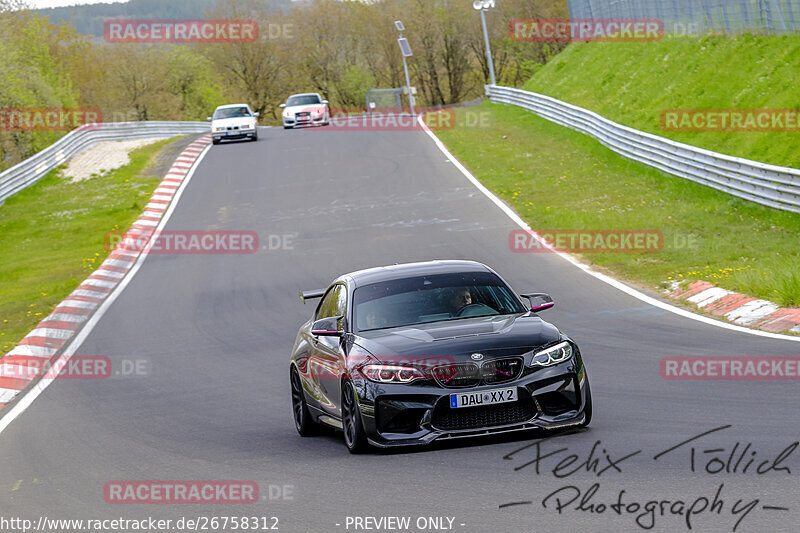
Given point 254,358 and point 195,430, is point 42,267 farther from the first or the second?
point 195,430

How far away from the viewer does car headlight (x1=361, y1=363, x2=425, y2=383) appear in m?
7.95

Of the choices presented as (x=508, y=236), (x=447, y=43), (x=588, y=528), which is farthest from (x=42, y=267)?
(x=447, y=43)

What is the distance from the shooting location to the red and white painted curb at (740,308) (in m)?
12.6

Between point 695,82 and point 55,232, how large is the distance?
1880 centimetres

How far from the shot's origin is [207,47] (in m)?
109

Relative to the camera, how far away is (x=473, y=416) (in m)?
7.90

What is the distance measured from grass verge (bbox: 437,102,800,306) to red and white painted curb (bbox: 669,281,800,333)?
0.23 meters

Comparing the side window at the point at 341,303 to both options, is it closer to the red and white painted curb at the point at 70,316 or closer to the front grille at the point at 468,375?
the front grille at the point at 468,375

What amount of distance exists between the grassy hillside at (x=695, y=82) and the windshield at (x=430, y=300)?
14926 mm

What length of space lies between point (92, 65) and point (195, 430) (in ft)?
360

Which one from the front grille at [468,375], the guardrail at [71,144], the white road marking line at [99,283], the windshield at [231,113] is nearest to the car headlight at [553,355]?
the front grille at [468,375]

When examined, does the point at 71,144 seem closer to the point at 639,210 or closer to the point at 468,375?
the point at 639,210

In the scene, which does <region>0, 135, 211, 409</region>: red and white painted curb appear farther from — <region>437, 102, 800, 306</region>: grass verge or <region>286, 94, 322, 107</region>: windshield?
<region>286, 94, 322, 107</region>: windshield

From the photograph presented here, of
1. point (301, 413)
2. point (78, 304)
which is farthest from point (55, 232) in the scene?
point (301, 413)
